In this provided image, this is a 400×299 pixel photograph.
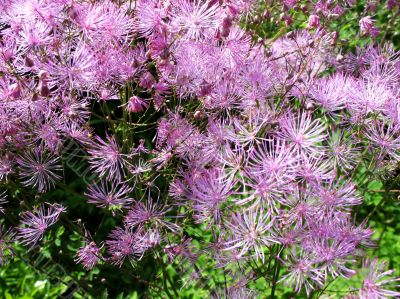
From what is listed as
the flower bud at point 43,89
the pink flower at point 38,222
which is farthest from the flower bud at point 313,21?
the pink flower at point 38,222

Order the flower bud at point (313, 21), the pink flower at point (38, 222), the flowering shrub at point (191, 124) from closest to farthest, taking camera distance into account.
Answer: the flowering shrub at point (191, 124) < the pink flower at point (38, 222) < the flower bud at point (313, 21)

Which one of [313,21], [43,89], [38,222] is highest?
[313,21]

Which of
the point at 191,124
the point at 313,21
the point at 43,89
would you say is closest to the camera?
the point at 43,89

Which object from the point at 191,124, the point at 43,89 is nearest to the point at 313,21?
the point at 191,124

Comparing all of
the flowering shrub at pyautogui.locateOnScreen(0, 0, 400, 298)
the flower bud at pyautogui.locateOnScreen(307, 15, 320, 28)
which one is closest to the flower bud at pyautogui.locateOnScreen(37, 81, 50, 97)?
the flowering shrub at pyautogui.locateOnScreen(0, 0, 400, 298)

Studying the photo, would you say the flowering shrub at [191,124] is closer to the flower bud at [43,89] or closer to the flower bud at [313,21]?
the flower bud at [43,89]

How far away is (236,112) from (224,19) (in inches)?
13.6

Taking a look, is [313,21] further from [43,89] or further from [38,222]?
[38,222]

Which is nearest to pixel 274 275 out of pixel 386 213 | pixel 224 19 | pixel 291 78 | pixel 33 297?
pixel 291 78

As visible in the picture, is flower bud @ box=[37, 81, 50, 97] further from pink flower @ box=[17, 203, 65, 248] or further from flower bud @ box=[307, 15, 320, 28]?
flower bud @ box=[307, 15, 320, 28]

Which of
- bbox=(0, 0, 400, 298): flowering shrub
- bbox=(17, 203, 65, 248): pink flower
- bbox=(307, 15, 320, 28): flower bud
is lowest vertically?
bbox=(17, 203, 65, 248): pink flower

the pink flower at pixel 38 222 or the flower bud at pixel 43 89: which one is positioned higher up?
the flower bud at pixel 43 89

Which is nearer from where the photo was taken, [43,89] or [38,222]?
[43,89]

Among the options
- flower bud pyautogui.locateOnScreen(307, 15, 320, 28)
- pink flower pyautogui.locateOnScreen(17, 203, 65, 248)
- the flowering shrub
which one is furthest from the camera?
flower bud pyautogui.locateOnScreen(307, 15, 320, 28)
